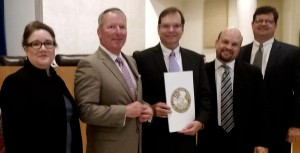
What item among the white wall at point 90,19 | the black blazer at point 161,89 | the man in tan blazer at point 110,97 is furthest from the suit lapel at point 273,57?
the white wall at point 90,19

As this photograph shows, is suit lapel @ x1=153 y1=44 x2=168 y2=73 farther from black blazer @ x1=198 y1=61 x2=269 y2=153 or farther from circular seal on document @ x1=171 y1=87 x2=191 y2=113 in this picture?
black blazer @ x1=198 y1=61 x2=269 y2=153

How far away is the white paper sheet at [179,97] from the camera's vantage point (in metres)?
2.11

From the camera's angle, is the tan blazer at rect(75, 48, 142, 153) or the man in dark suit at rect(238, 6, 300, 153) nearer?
the tan blazer at rect(75, 48, 142, 153)

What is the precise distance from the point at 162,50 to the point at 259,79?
0.80m

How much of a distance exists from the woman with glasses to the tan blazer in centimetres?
11

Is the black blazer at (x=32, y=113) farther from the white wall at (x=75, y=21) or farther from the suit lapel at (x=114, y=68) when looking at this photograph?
the white wall at (x=75, y=21)

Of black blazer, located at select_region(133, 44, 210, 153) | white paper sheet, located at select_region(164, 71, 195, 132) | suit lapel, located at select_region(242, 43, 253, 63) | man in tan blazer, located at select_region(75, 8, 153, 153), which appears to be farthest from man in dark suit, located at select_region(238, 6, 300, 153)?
man in tan blazer, located at select_region(75, 8, 153, 153)

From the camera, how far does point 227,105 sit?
2.35 m

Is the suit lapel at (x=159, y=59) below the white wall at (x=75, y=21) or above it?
below

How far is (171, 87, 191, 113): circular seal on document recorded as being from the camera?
2.12 m

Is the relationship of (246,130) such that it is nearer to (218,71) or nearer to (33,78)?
(218,71)

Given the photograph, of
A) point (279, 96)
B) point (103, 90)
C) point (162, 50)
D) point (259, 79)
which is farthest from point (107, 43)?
point (279, 96)

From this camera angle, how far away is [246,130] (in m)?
2.36

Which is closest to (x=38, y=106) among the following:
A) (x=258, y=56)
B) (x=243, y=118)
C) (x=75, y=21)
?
(x=243, y=118)
